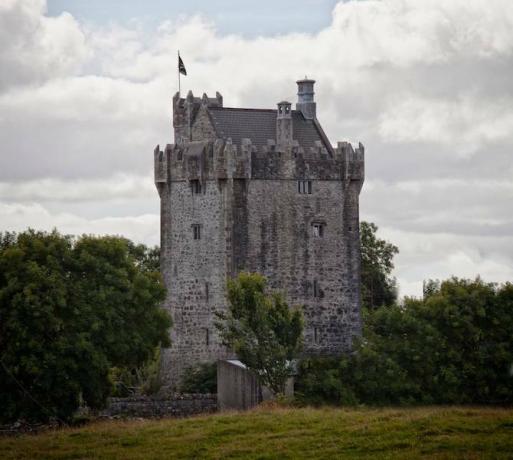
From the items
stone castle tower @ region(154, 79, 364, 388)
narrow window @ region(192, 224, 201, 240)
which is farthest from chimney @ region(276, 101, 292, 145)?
narrow window @ region(192, 224, 201, 240)

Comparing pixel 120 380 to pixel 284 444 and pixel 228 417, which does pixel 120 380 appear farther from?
pixel 284 444

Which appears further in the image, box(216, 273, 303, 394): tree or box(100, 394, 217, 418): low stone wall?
box(100, 394, 217, 418): low stone wall

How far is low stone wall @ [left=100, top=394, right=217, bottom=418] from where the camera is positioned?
282 feet

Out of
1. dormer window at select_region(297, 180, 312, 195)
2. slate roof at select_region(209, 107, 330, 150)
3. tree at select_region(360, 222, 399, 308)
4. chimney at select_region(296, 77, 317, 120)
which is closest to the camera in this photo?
dormer window at select_region(297, 180, 312, 195)

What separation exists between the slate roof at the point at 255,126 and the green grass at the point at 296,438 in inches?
1161

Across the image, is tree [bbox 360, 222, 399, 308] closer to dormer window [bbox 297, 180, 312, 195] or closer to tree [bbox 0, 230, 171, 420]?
dormer window [bbox 297, 180, 312, 195]

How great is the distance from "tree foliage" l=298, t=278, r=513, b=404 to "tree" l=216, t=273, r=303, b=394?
171 cm

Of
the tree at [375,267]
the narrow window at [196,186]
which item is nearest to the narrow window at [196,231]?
the narrow window at [196,186]

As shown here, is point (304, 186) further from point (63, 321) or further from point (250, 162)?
point (63, 321)

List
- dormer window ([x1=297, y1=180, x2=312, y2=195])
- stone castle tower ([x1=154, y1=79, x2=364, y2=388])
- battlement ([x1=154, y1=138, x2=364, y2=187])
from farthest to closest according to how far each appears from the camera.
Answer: dormer window ([x1=297, y1=180, x2=312, y2=195])
battlement ([x1=154, y1=138, x2=364, y2=187])
stone castle tower ([x1=154, y1=79, x2=364, y2=388])

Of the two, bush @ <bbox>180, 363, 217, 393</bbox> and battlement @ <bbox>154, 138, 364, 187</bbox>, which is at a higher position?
battlement @ <bbox>154, 138, 364, 187</bbox>

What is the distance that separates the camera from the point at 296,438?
212 ft

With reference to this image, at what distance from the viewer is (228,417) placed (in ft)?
231

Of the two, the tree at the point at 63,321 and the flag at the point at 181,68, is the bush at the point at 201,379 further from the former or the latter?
the flag at the point at 181,68
